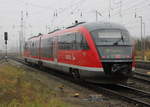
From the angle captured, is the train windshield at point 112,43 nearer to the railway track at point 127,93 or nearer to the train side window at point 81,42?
the train side window at point 81,42

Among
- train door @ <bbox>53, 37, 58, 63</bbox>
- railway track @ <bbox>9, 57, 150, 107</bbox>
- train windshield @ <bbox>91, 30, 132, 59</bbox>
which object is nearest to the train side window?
train windshield @ <bbox>91, 30, 132, 59</bbox>

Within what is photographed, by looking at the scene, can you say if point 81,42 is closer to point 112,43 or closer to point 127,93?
point 112,43

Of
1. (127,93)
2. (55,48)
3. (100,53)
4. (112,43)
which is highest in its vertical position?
(112,43)

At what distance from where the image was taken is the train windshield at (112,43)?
12.1 m

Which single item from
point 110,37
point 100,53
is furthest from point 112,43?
point 100,53

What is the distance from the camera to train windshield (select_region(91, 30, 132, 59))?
12.1 meters

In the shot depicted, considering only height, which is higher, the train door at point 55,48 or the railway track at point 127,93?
the train door at point 55,48

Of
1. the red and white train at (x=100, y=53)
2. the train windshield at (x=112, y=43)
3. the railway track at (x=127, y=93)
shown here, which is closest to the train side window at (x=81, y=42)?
the red and white train at (x=100, y=53)

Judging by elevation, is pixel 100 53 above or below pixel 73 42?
below

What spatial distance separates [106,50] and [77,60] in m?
1.98

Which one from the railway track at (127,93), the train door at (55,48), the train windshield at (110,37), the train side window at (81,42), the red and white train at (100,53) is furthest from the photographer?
the train door at (55,48)

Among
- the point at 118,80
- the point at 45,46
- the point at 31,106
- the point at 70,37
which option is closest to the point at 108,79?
the point at 118,80

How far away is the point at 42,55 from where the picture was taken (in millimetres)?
23031

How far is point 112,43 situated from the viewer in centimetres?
1252
